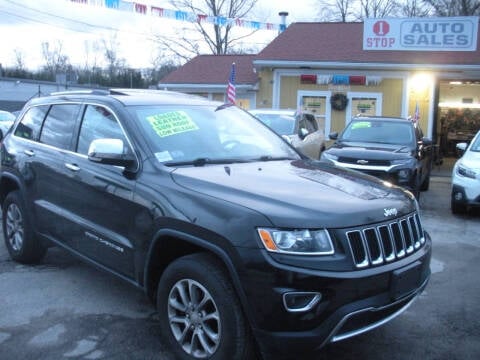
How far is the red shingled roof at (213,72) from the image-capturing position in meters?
19.8

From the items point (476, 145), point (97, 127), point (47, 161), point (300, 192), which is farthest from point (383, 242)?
point (476, 145)

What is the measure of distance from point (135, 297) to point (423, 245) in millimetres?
2526

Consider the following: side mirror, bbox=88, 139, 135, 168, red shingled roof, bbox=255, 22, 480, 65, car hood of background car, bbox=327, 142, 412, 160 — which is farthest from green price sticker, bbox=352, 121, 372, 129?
side mirror, bbox=88, 139, 135, 168

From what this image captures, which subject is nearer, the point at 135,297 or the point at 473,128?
the point at 135,297

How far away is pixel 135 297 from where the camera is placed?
463 centimetres

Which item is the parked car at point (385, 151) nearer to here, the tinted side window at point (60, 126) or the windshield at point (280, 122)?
the windshield at point (280, 122)

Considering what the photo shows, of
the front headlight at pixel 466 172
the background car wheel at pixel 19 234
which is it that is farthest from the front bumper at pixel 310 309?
the front headlight at pixel 466 172

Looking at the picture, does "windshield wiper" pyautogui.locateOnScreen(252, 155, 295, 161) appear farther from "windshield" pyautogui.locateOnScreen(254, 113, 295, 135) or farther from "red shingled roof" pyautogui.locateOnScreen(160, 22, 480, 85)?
"red shingled roof" pyautogui.locateOnScreen(160, 22, 480, 85)

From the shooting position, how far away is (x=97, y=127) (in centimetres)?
432

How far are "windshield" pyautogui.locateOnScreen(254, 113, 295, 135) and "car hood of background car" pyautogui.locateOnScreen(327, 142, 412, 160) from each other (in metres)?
1.40

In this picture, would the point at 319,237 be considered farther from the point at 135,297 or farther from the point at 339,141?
the point at 339,141

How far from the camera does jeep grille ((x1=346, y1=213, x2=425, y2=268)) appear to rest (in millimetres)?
2939

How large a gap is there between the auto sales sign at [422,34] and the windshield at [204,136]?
1259 cm

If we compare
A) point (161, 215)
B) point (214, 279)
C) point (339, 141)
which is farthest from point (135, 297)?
point (339, 141)
